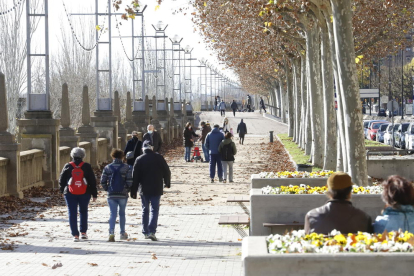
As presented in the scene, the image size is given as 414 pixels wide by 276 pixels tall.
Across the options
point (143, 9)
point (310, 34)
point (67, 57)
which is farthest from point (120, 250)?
point (67, 57)

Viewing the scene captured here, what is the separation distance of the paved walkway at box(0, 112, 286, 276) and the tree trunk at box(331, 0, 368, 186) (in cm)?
268

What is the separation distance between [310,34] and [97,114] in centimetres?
1016

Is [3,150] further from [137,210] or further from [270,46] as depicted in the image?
[270,46]

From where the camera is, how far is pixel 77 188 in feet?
43.6

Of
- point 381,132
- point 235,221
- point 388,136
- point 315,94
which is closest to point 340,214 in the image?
point 235,221

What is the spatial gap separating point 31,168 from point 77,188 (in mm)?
8642

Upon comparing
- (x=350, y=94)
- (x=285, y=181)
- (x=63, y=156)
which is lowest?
(x=63, y=156)

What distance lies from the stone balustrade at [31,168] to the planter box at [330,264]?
1470 cm

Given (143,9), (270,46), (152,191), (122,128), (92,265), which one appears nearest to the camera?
(92,265)

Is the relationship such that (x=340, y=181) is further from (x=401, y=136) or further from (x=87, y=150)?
→ (x=401, y=136)

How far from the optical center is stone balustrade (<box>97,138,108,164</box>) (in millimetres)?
32156

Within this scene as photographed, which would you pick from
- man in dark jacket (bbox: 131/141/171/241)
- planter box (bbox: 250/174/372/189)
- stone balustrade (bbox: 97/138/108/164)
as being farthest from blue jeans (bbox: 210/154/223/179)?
man in dark jacket (bbox: 131/141/171/241)

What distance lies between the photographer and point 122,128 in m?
39.5

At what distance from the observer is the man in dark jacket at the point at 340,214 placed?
7.66 meters
